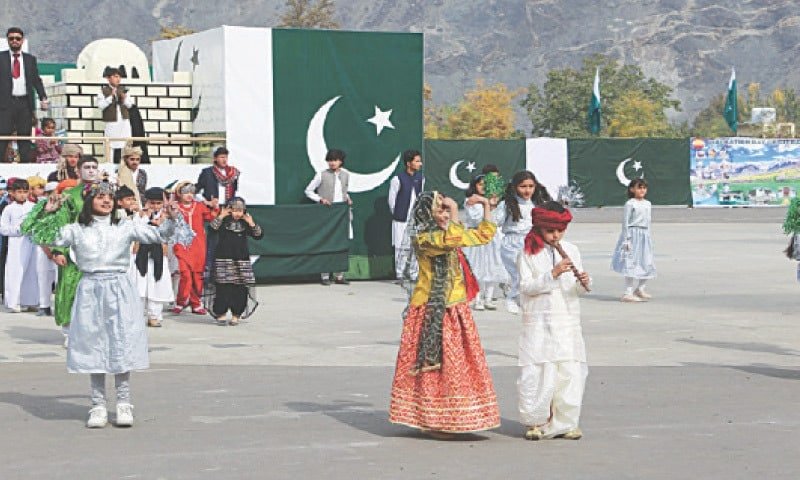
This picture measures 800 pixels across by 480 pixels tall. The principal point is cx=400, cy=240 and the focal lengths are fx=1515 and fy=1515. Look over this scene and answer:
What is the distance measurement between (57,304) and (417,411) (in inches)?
155

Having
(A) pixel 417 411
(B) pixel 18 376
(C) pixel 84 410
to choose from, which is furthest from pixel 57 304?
(A) pixel 417 411

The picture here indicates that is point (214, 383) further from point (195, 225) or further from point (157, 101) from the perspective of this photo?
point (157, 101)

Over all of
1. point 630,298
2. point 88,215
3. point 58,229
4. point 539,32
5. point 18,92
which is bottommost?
point 630,298

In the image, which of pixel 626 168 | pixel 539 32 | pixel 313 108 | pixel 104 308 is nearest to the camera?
pixel 104 308

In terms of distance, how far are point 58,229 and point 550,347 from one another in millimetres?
3718

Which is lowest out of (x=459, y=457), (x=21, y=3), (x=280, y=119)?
(x=459, y=457)

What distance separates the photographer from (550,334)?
9.09m

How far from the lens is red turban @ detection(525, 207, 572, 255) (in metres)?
9.16

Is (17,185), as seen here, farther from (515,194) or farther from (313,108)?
(515,194)

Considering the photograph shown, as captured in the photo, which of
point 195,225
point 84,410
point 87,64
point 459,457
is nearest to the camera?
point 459,457

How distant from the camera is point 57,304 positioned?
1187cm

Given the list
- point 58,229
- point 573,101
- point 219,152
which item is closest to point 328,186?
point 219,152

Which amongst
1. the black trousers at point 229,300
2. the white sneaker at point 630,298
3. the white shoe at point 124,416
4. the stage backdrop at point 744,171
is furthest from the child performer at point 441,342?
the stage backdrop at point 744,171

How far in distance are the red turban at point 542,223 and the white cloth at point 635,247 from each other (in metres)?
9.17
